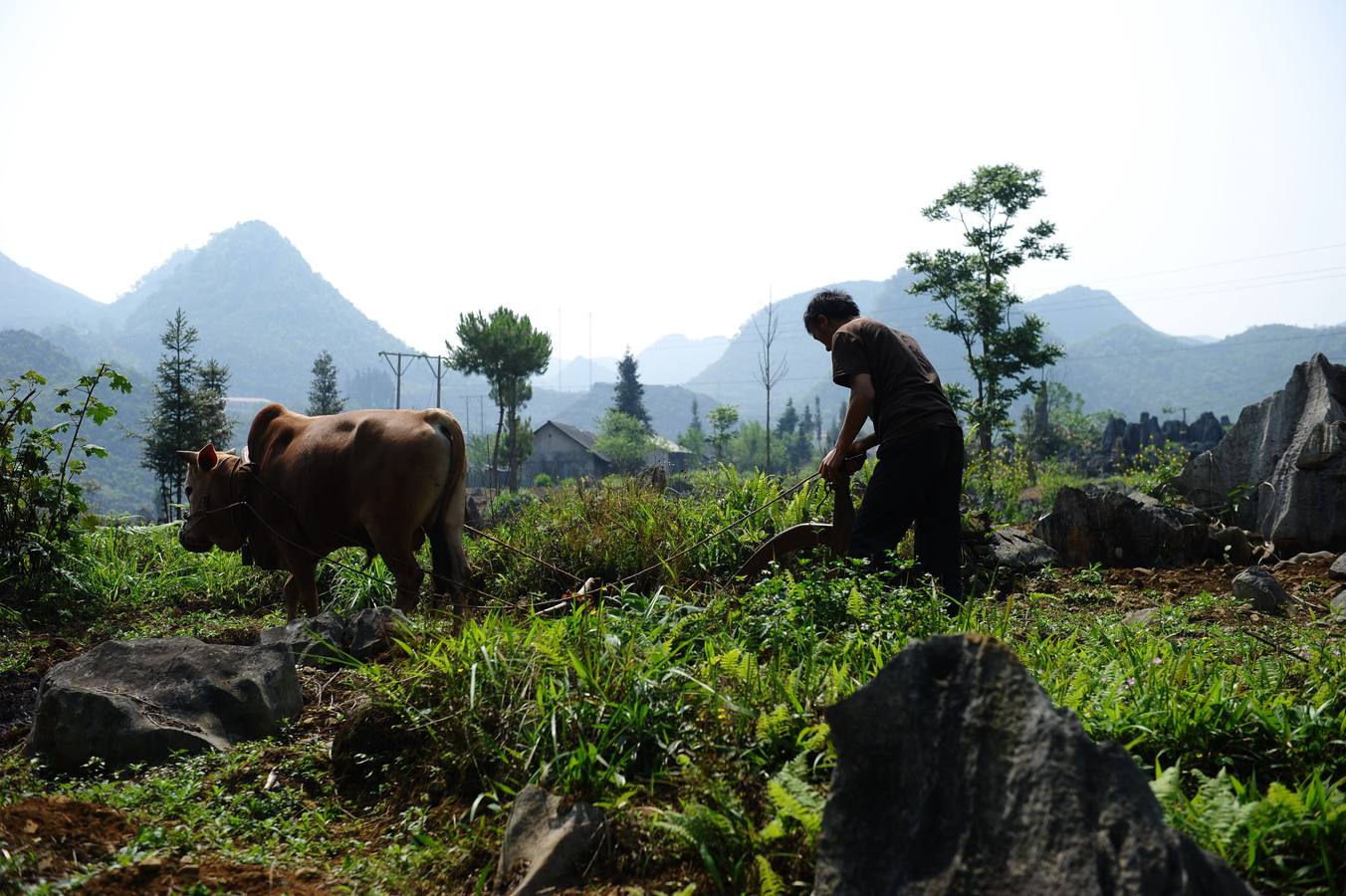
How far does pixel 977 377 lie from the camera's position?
26.8m

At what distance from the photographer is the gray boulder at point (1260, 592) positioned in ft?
20.0

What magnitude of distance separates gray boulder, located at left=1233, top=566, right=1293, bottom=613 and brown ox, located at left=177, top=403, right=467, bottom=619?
529 centimetres

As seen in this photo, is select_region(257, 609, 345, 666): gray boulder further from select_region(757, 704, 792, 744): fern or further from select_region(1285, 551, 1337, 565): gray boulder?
select_region(1285, 551, 1337, 565): gray boulder

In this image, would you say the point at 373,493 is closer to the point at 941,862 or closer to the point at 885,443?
the point at 885,443

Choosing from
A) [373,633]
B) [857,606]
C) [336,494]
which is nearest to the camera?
[857,606]

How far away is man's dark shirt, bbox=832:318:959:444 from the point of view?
526 cm

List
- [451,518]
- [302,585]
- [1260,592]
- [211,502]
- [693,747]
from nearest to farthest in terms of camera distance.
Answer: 1. [693,747]
2. [1260,592]
3. [451,518]
4. [302,585]
5. [211,502]

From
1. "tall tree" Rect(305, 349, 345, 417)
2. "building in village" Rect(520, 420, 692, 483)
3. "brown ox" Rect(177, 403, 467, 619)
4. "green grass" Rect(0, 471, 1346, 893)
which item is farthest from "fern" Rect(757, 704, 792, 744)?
"building in village" Rect(520, 420, 692, 483)

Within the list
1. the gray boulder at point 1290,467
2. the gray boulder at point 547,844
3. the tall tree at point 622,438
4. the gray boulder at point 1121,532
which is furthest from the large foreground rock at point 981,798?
the tall tree at point 622,438

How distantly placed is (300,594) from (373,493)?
1.22 meters

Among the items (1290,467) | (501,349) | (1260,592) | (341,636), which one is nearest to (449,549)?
(341,636)

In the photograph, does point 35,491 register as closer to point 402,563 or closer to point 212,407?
point 402,563

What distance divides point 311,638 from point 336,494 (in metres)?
1.88

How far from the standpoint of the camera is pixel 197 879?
105 inches
